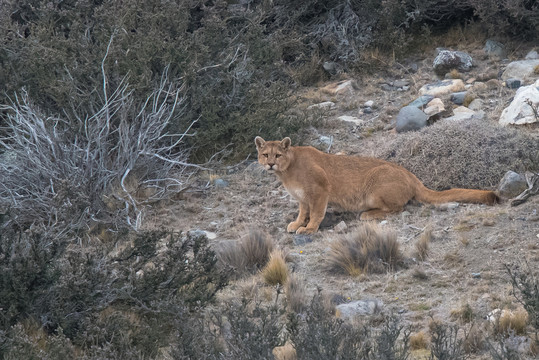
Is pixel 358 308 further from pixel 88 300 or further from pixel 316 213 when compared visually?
pixel 316 213

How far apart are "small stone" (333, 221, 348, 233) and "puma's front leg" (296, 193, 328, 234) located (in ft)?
0.67

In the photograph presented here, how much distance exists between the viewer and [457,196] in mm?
8188

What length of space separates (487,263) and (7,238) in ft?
13.3

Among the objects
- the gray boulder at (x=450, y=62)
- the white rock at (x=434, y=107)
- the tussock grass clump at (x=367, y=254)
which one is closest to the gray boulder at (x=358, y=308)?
the tussock grass clump at (x=367, y=254)

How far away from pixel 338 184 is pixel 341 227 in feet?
1.95

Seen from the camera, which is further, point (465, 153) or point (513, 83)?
point (513, 83)

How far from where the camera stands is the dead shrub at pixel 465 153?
8.77 m

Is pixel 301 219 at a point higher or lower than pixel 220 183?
higher

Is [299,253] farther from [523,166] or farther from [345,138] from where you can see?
[345,138]

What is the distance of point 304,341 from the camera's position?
421cm

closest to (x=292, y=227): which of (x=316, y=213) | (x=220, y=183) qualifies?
(x=316, y=213)

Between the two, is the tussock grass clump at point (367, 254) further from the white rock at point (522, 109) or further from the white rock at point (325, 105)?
the white rock at point (325, 105)

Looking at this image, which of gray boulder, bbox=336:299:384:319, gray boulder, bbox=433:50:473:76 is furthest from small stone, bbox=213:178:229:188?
gray boulder, bbox=433:50:473:76

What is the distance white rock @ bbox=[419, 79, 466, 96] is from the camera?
469 inches
